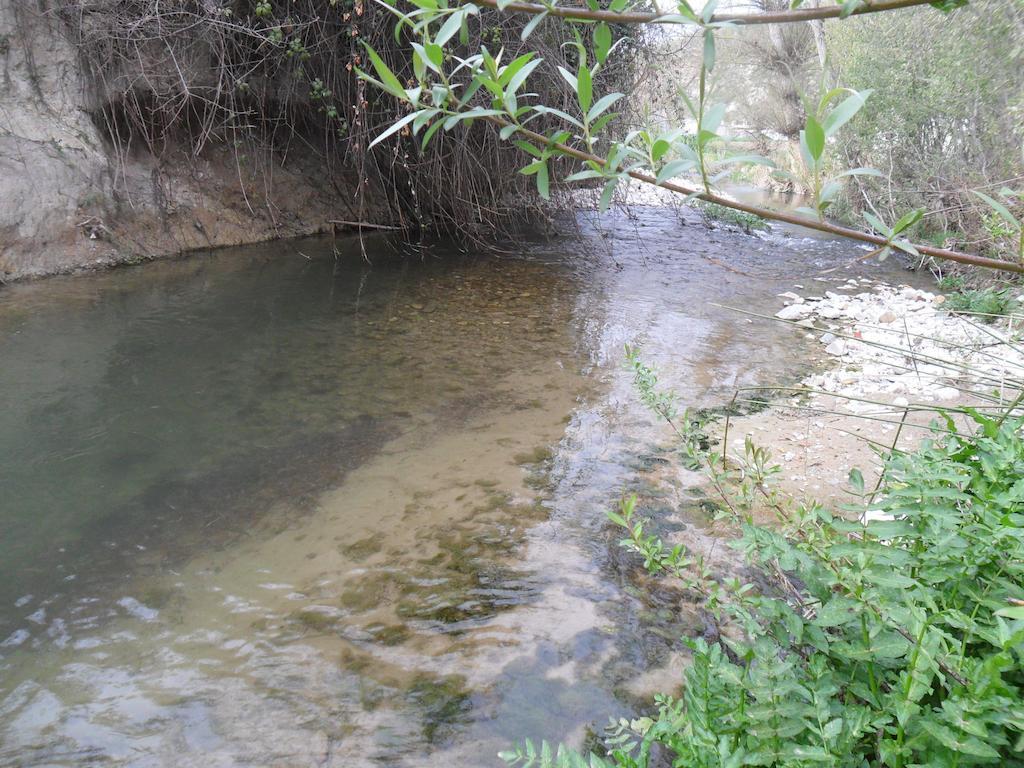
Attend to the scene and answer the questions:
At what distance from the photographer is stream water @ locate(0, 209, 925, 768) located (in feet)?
6.13

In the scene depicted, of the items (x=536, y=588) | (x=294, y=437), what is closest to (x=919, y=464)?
(x=536, y=588)

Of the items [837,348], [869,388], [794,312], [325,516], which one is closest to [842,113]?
[325,516]

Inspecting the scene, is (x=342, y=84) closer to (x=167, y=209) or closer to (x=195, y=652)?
(x=167, y=209)

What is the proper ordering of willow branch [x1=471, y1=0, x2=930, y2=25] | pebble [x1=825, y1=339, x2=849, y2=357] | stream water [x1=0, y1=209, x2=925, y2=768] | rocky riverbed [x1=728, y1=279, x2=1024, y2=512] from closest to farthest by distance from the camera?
willow branch [x1=471, y1=0, x2=930, y2=25] → stream water [x1=0, y1=209, x2=925, y2=768] → rocky riverbed [x1=728, y1=279, x2=1024, y2=512] → pebble [x1=825, y1=339, x2=849, y2=357]

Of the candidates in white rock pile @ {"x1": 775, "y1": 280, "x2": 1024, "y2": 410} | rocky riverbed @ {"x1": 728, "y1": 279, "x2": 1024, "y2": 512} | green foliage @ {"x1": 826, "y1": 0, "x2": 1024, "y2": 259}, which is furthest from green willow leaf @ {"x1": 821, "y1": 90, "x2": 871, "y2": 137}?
green foliage @ {"x1": 826, "y1": 0, "x2": 1024, "y2": 259}

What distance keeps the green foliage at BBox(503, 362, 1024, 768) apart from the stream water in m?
0.58

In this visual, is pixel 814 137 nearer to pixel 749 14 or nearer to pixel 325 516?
pixel 749 14

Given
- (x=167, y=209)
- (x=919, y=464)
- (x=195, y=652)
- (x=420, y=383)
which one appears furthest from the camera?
(x=167, y=209)

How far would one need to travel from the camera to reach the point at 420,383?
13.1 ft

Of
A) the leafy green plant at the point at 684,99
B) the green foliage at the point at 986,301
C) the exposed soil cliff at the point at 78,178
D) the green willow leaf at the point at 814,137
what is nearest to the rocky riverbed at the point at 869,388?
the green foliage at the point at 986,301

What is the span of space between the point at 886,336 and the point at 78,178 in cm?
636

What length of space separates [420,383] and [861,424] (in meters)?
2.24

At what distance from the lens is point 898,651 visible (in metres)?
1.18

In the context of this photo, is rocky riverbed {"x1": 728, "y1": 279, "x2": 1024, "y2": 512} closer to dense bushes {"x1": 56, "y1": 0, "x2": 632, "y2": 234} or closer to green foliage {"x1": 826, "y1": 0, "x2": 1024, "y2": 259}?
green foliage {"x1": 826, "y1": 0, "x2": 1024, "y2": 259}
